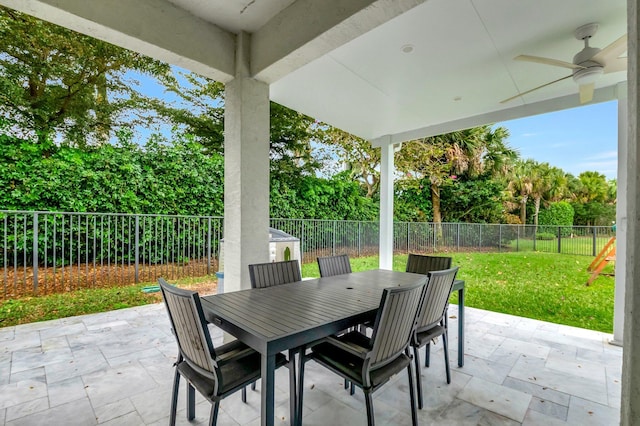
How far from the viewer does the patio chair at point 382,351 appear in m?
1.63

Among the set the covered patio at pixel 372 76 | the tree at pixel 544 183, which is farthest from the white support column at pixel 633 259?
the tree at pixel 544 183

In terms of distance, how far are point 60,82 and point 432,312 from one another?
720cm

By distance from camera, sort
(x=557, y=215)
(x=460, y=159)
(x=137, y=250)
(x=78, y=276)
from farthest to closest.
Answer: (x=557, y=215)
(x=460, y=159)
(x=137, y=250)
(x=78, y=276)

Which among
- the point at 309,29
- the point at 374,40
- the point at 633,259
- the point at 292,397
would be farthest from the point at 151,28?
the point at 633,259

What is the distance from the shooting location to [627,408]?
1.19 m

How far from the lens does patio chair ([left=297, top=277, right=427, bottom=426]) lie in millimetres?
1632

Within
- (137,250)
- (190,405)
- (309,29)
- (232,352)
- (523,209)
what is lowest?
(190,405)

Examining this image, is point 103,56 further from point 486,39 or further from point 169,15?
point 486,39

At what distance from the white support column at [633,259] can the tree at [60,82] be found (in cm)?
660

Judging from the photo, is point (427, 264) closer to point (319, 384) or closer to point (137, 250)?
point (319, 384)

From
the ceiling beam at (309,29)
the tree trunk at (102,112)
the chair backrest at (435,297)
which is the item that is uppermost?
the tree trunk at (102,112)

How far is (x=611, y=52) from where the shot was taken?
2.35 meters

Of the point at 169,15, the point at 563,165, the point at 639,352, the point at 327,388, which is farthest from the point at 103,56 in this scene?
the point at 563,165

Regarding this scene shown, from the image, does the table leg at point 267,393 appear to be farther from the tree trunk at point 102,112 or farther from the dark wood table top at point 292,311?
the tree trunk at point 102,112
